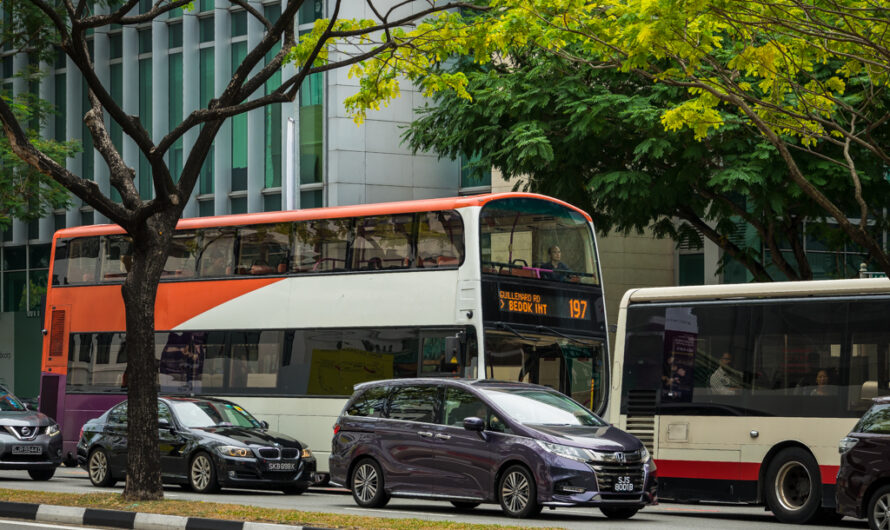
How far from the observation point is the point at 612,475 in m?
15.2

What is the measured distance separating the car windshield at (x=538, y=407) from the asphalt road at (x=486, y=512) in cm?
116

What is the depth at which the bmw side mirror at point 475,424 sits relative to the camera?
16062 mm

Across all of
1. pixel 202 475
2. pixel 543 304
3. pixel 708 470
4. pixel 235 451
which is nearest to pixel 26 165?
pixel 202 475

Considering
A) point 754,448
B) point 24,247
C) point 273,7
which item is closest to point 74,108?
point 24,247

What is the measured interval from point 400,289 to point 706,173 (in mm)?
6336

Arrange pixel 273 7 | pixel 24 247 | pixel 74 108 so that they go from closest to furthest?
pixel 273 7 < pixel 74 108 < pixel 24 247

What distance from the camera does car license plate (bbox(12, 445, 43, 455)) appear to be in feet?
72.1

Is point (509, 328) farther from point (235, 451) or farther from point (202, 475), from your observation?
point (202, 475)

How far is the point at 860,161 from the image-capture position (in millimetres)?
22125

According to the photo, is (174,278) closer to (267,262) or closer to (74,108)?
(267,262)

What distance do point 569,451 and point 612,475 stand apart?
55cm

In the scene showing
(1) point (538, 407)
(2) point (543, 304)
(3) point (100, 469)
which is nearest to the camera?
(1) point (538, 407)

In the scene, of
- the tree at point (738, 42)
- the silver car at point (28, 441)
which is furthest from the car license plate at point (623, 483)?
the silver car at point (28, 441)

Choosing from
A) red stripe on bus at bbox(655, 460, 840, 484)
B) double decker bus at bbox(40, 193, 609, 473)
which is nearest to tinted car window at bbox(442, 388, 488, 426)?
double decker bus at bbox(40, 193, 609, 473)
